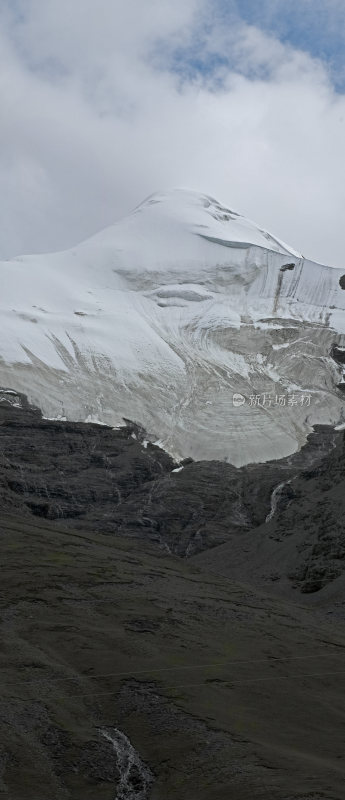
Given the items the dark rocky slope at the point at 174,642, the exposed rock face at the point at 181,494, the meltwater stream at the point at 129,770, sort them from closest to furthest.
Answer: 1. the meltwater stream at the point at 129,770
2. the dark rocky slope at the point at 174,642
3. the exposed rock face at the point at 181,494

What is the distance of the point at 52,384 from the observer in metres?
197

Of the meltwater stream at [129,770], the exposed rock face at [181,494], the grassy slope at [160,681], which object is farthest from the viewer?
the exposed rock face at [181,494]

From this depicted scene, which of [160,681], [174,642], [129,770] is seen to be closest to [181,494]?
[174,642]

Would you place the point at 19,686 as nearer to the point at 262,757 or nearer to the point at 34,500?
the point at 262,757

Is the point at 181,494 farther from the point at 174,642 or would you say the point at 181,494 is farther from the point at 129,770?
the point at 129,770

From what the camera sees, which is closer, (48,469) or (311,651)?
(311,651)

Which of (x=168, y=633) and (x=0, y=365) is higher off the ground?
(x=0, y=365)

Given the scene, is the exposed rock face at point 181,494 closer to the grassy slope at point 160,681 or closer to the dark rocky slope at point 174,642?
the dark rocky slope at point 174,642

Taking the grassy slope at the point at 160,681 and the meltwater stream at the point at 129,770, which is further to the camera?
the grassy slope at the point at 160,681

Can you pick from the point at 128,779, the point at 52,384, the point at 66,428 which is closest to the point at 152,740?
the point at 128,779

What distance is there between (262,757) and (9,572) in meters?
40.4

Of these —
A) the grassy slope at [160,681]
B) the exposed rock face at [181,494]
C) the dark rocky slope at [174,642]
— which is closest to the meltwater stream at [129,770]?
the dark rocky slope at [174,642]

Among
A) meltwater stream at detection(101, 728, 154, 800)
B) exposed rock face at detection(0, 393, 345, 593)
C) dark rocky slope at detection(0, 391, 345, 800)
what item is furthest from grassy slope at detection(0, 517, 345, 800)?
exposed rock face at detection(0, 393, 345, 593)

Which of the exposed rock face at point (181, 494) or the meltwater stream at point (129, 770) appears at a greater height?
the exposed rock face at point (181, 494)
